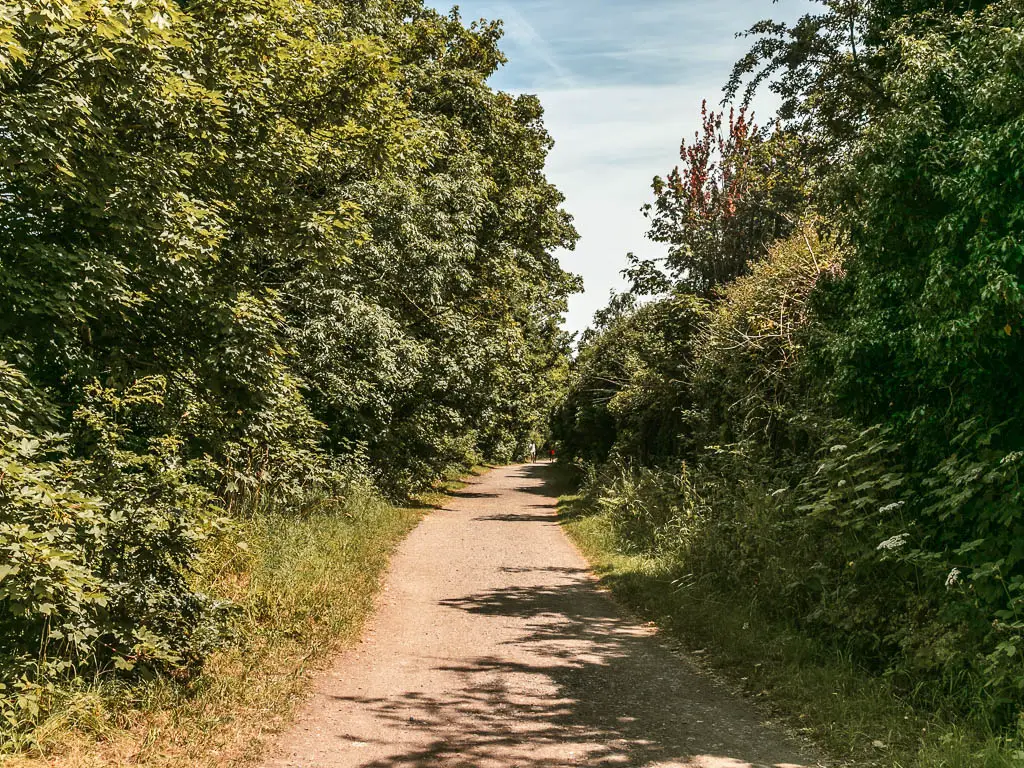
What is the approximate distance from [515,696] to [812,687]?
104 inches

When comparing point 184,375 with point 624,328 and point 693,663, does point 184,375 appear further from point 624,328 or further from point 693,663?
point 624,328

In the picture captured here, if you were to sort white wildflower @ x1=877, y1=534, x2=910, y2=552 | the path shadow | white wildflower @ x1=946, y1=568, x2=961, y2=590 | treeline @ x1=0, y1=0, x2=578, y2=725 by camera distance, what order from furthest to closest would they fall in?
1. white wildflower @ x1=877, y1=534, x2=910, y2=552
2. white wildflower @ x1=946, y1=568, x2=961, y2=590
3. the path shadow
4. treeline @ x1=0, y1=0, x2=578, y2=725

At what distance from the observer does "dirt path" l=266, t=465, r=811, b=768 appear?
5559 mm

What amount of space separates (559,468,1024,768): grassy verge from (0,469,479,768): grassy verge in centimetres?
405

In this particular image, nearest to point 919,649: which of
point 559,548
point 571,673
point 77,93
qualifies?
point 571,673

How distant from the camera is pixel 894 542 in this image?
6.64 m

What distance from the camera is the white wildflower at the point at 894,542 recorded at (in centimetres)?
657

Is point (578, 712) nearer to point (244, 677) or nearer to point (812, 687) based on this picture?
point (812, 687)

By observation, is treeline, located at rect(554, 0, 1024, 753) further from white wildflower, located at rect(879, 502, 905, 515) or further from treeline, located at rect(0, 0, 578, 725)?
treeline, located at rect(0, 0, 578, 725)

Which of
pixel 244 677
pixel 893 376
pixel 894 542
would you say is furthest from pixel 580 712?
pixel 893 376

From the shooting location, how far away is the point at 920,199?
23.8 ft

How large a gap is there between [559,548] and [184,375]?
36.4 ft

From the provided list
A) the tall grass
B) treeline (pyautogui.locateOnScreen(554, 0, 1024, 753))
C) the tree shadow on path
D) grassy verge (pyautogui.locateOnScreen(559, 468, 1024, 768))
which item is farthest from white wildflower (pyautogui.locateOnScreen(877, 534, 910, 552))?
the tall grass

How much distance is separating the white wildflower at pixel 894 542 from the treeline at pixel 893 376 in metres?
0.03
